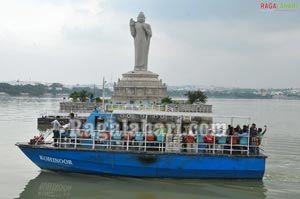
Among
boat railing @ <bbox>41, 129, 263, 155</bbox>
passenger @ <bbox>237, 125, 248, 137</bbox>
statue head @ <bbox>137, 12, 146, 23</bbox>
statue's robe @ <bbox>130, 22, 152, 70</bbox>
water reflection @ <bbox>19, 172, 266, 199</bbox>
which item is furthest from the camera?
statue head @ <bbox>137, 12, 146, 23</bbox>

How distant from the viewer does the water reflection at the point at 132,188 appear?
1273 centimetres

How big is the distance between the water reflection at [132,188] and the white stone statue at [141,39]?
111ft

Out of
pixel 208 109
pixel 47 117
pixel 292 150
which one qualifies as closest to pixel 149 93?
pixel 208 109

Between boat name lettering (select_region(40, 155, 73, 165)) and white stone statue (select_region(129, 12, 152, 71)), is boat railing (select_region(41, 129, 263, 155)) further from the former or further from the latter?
white stone statue (select_region(129, 12, 152, 71))

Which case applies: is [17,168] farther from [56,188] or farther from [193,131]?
[193,131]

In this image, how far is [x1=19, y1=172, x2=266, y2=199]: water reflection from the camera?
12.7m

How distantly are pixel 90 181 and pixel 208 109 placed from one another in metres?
29.6

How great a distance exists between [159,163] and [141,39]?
3429 centimetres

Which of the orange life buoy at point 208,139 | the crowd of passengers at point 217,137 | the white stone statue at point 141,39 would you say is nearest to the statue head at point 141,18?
the white stone statue at point 141,39

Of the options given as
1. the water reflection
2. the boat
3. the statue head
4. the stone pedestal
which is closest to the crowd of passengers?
the boat

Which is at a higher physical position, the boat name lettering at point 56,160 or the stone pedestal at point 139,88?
the stone pedestal at point 139,88

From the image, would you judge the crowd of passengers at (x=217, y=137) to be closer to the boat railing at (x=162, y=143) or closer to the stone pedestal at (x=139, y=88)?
the boat railing at (x=162, y=143)

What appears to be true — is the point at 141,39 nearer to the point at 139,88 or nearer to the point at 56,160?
the point at 139,88

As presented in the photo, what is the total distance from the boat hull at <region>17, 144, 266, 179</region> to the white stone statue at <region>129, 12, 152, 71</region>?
34.0m
